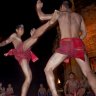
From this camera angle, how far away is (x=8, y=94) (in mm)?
10312

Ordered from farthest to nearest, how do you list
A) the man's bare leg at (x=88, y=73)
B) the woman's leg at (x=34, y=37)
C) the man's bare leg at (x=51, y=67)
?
the woman's leg at (x=34, y=37), the man's bare leg at (x=51, y=67), the man's bare leg at (x=88, y=73)

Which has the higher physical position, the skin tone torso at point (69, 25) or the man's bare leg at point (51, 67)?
the skin tone torso at point (69, 25)

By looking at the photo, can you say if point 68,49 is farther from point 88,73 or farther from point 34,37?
point 34,37

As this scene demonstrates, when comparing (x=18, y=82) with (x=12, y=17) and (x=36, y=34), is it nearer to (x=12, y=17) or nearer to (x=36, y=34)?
(x=12, y=17)

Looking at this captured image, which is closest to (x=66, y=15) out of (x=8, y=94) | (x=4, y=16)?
(x=8, y=94)

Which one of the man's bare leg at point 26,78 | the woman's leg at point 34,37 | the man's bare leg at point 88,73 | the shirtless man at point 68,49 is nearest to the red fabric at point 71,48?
the shirtless man at point 68,49

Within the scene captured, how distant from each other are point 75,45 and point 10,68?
32.8 feet

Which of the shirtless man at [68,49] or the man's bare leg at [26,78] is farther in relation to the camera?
the man's bare leg at [26,78]

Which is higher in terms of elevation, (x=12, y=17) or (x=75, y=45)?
(x=12, y=17)

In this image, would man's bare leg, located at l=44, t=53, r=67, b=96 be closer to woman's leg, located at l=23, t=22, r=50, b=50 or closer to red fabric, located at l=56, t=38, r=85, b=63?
red fabric, located at l=56, t=38, r=85, b=63

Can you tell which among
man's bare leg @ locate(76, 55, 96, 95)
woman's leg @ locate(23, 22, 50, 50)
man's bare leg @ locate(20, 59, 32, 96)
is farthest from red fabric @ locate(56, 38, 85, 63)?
man's bare leg @ locate(20, 59, 32, 96)

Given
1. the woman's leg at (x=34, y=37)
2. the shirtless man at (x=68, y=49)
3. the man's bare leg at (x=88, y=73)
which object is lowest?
the man's bare leg at (x=88, y=73)

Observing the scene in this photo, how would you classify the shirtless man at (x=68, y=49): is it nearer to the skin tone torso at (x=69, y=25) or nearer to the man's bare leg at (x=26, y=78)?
the skin tone torso at (x=69, y=25)

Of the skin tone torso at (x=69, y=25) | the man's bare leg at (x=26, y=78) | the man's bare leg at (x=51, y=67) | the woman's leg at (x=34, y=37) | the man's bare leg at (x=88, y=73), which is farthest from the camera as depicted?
the man's bare leg at (x=26, y=78)
